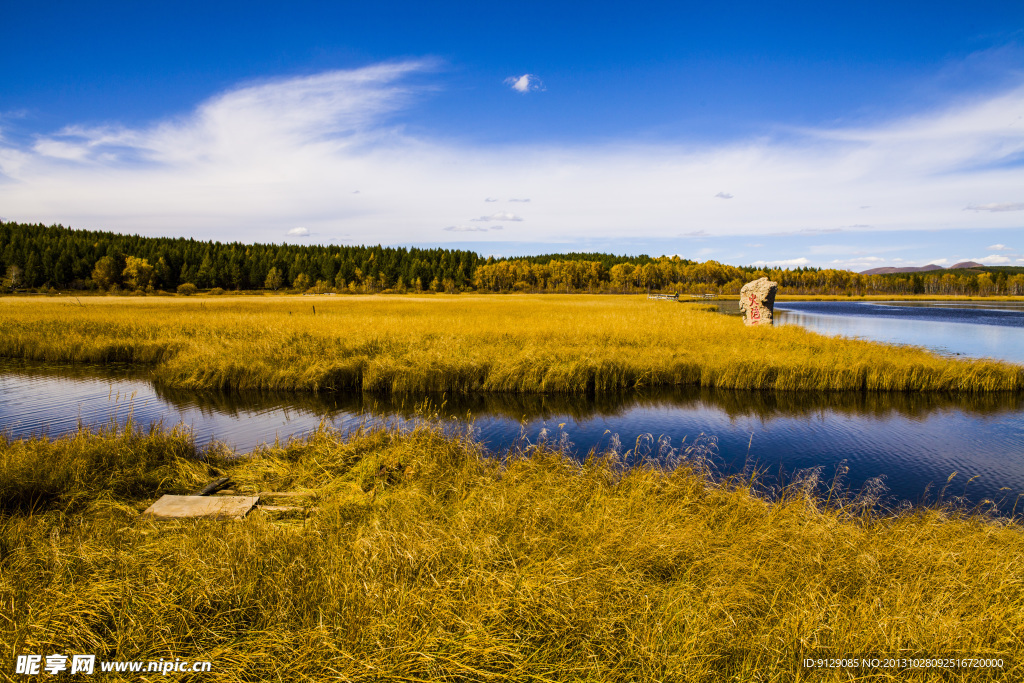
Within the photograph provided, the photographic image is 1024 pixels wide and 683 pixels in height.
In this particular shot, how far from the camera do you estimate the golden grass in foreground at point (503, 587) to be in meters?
3.23

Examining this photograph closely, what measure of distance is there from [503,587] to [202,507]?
4.32 meters

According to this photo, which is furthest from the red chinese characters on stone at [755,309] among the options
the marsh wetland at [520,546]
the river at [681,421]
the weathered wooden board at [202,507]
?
the weathered wooden board at [202,507]

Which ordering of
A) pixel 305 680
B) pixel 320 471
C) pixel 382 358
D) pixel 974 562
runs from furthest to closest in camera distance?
pixel 382 358 < pixel 320 471 < pixel 974 562 < pixel 305 680

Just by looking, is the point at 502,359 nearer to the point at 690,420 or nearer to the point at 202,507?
the point at 690,420

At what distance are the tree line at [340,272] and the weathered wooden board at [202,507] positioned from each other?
88922mm

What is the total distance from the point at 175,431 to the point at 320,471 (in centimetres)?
313

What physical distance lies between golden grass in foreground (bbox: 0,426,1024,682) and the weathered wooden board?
268 mm

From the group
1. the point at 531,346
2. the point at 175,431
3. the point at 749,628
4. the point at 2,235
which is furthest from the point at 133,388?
the point at 2,235

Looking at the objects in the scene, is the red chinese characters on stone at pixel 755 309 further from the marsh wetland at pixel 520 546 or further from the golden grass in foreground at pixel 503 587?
the golden grass in foreground at pixel 503 587

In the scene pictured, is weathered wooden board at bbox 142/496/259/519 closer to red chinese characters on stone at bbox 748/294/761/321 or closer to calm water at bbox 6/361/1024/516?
calm water at bbox 6/361/1024/516

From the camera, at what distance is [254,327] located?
22.4 meters

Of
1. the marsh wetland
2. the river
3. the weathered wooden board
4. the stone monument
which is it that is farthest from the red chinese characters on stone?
the weathered wooden board

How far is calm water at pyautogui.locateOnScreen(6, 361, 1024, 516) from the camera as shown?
30.8 feet

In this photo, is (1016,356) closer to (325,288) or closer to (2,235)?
(325,288)
